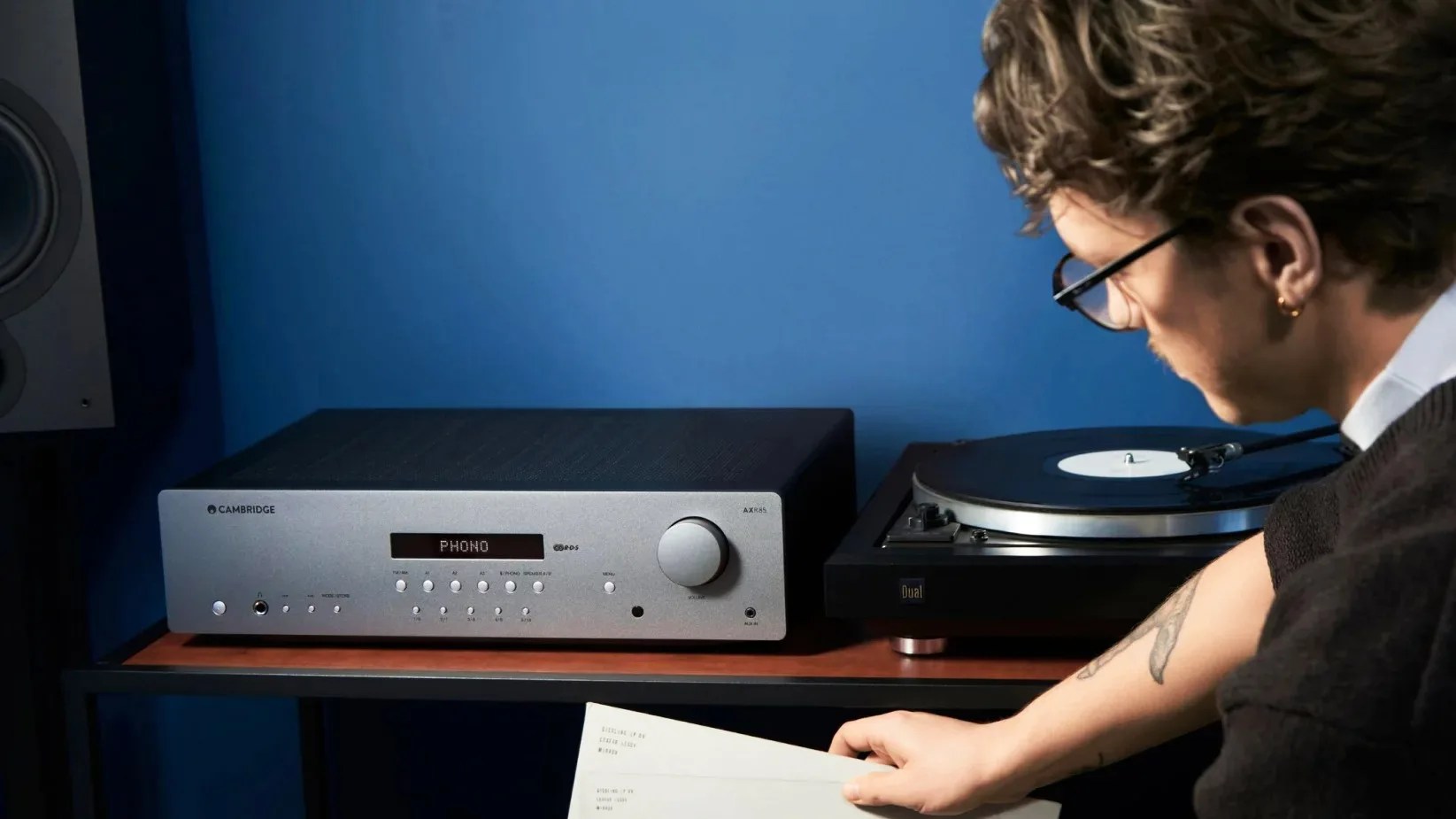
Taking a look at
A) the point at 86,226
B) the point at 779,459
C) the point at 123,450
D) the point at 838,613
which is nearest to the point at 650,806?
the point at 838,613

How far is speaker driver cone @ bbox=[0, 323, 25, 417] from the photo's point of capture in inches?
52.9

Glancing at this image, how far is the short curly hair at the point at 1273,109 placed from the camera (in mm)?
717

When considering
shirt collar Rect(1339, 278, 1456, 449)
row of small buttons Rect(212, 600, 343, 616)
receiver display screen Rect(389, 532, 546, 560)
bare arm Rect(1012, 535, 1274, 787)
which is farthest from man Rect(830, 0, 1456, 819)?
row of small buttons Rect(212, 600, 343, 616)

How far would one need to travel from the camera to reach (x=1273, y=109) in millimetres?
725

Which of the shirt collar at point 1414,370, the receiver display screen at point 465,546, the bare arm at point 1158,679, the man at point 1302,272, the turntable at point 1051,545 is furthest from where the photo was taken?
the receiver display screen at point 465,546

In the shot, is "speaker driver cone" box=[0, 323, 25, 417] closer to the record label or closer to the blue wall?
the blue wall

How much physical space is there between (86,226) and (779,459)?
640 millimetres

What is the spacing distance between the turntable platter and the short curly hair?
1.13 feet

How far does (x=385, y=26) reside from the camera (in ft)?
5.14

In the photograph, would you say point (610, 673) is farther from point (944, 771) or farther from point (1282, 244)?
point (1282, 244)

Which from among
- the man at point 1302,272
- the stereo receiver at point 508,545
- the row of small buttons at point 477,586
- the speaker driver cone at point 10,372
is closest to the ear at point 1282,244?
the man at point 1302,272

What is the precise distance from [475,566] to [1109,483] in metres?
0.46

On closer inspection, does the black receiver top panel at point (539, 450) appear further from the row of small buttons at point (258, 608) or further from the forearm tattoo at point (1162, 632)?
the forearm tattoo at point (1162, 632)

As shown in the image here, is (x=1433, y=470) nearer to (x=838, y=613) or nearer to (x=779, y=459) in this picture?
(x=838, y=613)
